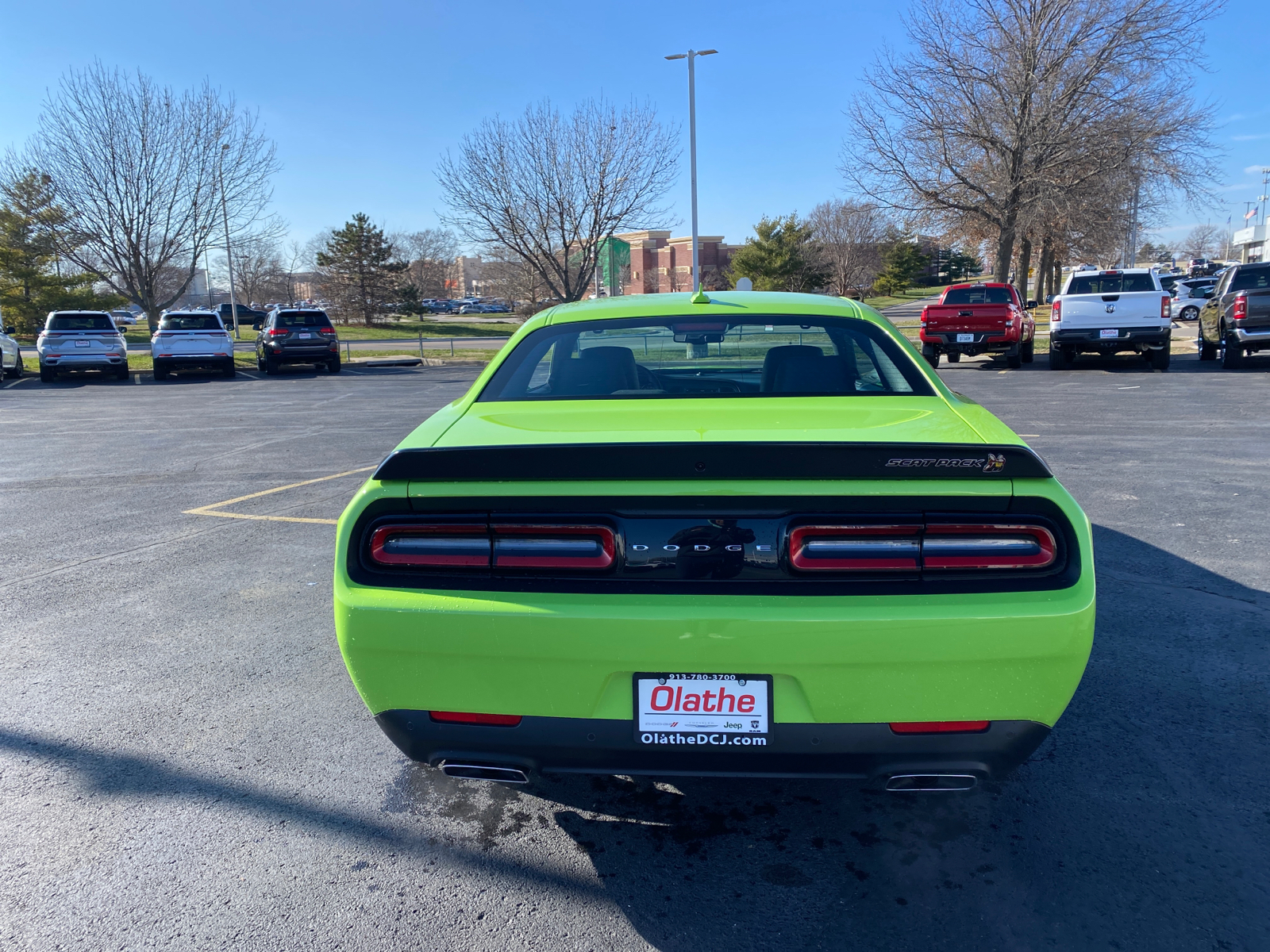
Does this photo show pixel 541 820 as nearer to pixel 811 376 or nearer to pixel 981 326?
pixel 811 376

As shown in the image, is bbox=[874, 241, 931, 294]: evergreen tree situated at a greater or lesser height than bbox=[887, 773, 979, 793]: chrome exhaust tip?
greater

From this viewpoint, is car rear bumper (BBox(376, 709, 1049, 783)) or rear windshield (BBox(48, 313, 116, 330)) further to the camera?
rear windshield (BBox(48, 313, 116, 330))

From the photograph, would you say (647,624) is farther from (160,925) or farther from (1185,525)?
(1185,525)

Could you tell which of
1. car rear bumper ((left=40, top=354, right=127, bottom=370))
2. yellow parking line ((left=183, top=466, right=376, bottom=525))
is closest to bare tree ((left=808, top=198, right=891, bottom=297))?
car rear bumper ((left=40, top=354, right=127, bottom=370))

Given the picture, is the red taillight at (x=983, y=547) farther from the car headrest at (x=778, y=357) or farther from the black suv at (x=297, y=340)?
the black suv at (x=297, y=340)

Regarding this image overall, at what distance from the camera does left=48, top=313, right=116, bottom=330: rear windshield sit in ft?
73.1

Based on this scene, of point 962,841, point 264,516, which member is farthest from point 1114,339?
point 962,841

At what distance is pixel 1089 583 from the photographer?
2.33 metres

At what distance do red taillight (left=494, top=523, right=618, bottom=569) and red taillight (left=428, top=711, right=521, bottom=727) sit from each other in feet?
1.33

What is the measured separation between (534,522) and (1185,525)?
548 centimetres

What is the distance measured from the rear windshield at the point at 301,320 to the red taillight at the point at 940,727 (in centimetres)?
2468

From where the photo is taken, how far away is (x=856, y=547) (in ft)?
7.55

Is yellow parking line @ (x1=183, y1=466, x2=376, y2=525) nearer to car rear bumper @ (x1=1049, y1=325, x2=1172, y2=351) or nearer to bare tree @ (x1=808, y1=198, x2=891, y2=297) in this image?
car rear bumper @ (x1=1049, y1=325, x2=1172, y2=351)

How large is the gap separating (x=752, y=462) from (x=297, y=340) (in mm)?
24303
